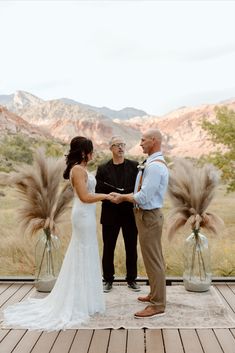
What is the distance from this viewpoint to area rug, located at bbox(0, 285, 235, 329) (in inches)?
150

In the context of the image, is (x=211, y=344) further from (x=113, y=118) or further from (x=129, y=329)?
(x=113, y=118)

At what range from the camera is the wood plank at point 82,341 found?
11.0 feet

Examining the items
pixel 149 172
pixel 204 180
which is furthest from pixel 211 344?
pixel 204 180

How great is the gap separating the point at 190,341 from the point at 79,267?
3.31ft

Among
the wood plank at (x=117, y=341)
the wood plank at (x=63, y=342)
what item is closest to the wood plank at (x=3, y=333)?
the wood plank at (x=63, y=342)

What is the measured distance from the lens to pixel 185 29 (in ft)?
28.4

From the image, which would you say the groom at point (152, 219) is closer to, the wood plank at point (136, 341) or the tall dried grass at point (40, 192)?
the wood plank at point (136, 341)

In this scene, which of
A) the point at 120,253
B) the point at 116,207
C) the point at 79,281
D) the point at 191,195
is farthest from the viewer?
the point at 120,253

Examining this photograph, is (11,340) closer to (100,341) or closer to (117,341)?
(100,341)

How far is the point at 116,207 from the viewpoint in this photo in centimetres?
475

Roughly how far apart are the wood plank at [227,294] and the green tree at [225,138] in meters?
3.77

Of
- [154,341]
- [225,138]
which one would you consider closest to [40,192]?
[154,341]

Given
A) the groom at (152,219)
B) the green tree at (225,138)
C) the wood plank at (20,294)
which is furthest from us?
the green tree at (225,138)

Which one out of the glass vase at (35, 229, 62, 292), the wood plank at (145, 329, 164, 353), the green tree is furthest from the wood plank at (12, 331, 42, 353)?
the green tree
